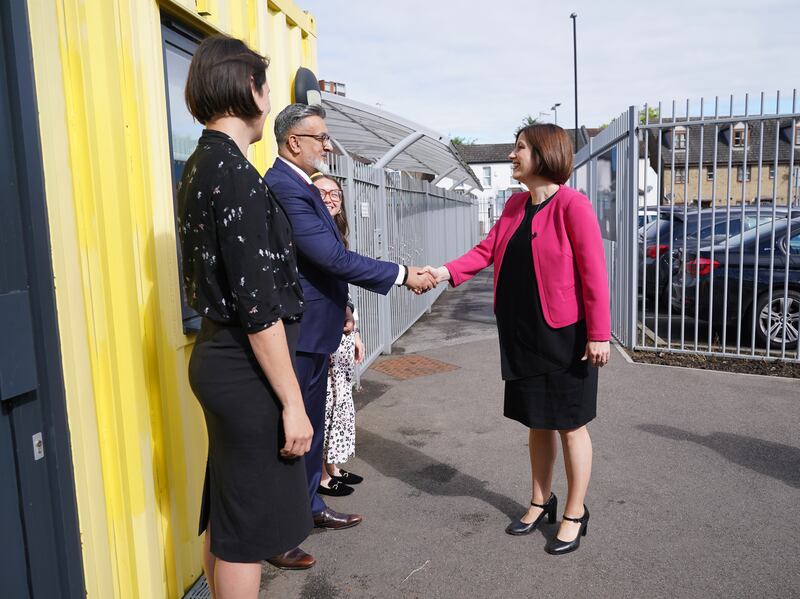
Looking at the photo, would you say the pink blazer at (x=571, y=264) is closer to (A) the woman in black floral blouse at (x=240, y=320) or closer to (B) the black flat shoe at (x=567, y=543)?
(B) the black flat shoe at (x=567, y=543)

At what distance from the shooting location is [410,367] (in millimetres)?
7410

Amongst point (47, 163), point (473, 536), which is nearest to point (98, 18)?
point (47, 163)

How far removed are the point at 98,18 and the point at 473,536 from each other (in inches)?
114

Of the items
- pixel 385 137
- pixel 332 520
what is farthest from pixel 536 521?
pixel 385 137

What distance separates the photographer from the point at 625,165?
7590 mm

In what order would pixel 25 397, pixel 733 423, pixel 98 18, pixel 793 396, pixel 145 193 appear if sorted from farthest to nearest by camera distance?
pixel 793 396 < pixel 733 423 < pixel 145 193 < pixel 98 18 < pixel 25 397

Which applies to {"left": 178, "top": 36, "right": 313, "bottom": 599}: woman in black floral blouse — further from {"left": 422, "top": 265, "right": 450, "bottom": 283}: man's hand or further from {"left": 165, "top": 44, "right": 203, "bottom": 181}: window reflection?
{"left": 422, "top": 265, "right": 450, "bottom": 283}: man's hand

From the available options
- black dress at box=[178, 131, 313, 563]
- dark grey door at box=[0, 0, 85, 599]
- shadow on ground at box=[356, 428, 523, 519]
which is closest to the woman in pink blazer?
shadow on ground at box=[356, 428, 523, 519]

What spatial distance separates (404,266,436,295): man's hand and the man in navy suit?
260 mm

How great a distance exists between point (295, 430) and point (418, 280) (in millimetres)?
1534

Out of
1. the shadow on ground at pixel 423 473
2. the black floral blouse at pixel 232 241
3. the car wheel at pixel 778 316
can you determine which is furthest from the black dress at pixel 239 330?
the car wheel at pixel 778 316

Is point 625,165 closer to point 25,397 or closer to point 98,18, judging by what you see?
point 98,18

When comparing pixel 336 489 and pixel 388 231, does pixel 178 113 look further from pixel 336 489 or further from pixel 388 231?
pixel 388 231

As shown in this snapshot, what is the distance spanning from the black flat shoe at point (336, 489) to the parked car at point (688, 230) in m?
3.69
